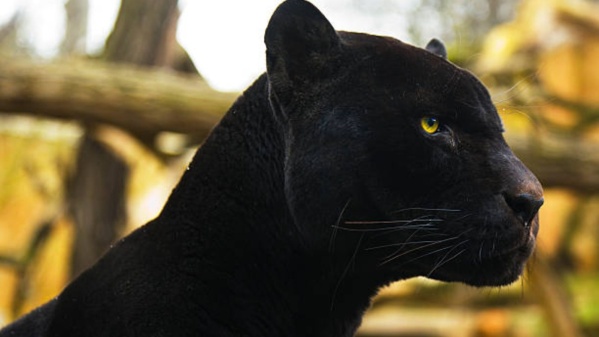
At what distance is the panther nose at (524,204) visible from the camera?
2.19 m

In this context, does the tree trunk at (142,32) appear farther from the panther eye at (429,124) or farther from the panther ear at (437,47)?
the panther eye at (429,124)

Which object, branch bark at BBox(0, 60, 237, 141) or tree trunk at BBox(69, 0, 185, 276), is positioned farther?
tree trunk at BBox(69, 0, 185, 276)

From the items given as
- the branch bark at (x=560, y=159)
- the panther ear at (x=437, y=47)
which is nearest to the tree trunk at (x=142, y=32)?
the branch bark at (x=560, y=159)

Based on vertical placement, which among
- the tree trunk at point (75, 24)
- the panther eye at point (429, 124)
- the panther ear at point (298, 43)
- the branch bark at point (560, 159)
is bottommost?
the panther eye at point (429, 124)

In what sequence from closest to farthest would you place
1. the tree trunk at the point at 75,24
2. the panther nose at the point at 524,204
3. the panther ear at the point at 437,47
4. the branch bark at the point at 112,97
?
the panther nose at the point at 524,204 < the panther ear at the point at 437,47 < the branch bark at the point at 112,97 < the tree trunk at the point at 75,24

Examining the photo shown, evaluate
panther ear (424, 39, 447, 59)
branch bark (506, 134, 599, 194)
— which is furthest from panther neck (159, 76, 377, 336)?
branch bark (506, 134, 599, 194)

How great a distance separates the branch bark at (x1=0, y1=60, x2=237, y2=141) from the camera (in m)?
6.82

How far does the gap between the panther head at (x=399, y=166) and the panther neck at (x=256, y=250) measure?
0.07 m

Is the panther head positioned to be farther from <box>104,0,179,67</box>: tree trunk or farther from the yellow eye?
<box>104,0,179,67</box>: tree trunk

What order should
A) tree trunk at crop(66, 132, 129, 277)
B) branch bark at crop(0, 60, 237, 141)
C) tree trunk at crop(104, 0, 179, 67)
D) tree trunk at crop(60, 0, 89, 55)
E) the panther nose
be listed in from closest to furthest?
the panther nose < branch bark at crop(0, 60, 237, 141) < tree trunk at crop(66, 132, 129, 277) < tree trunk at crop(104, 0, 179, 67) < tree trunk at crop(60, 0, 89, 55)

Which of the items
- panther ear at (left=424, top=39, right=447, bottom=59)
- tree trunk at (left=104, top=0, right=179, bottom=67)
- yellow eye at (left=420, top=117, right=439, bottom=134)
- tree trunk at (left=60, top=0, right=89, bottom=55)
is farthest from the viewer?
tree trunk at (left=60, top=0, right=89, bottom=55)

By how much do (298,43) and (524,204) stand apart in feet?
2.37

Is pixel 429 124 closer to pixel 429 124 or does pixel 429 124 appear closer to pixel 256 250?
pixel 429 124

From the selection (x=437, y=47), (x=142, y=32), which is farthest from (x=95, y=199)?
(x=437, y=47)
